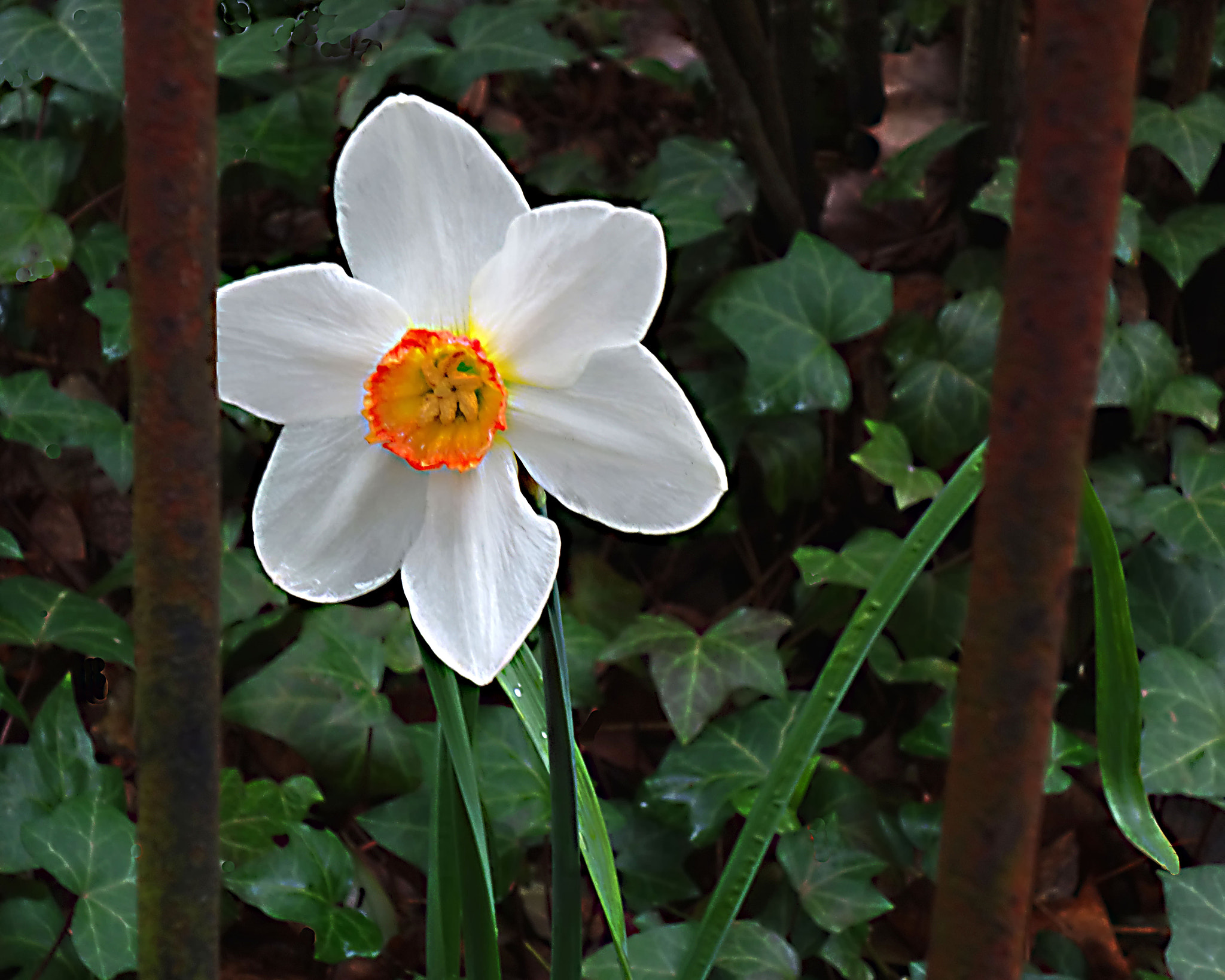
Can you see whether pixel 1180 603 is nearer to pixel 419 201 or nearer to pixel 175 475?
pixel 419 201

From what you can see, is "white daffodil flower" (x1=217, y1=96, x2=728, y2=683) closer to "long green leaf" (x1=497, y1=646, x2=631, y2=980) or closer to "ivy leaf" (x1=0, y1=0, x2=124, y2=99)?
"long green leaf" (x1=497, y1=646, x2=631, y2=980)

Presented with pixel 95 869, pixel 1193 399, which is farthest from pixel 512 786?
pixel 1193 399

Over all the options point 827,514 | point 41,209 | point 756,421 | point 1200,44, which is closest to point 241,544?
point 41,209

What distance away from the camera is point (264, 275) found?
1.41ft

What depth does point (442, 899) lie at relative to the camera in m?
0.58

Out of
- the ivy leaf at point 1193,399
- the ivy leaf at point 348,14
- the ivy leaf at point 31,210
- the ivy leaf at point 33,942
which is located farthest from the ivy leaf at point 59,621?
the ivy leaf at point 1193,399

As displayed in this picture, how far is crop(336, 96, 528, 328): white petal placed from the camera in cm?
43

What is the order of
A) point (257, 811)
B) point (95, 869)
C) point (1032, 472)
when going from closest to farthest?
point (1032, 472) < point (95, 869) < point (257, 811)

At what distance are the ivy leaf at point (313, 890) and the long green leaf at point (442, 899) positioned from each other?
0.33 metres

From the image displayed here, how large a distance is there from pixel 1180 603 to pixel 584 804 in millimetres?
861

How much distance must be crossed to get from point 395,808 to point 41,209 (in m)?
0.74

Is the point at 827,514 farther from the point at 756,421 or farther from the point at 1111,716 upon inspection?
the point at 1111,716

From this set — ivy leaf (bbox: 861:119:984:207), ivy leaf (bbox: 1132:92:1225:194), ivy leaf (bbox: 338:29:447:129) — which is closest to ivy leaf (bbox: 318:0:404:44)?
ivy leaf (bbox: 338:29:447:129)

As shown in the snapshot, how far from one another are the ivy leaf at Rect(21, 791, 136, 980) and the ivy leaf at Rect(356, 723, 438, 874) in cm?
20
